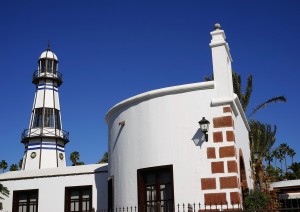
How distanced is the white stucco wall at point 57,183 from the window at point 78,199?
164mm

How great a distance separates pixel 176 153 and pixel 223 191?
5.07ft

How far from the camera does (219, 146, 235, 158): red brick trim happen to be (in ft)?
Answer: 34.0

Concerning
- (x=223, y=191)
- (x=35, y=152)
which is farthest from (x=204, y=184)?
(x=35, y=152)

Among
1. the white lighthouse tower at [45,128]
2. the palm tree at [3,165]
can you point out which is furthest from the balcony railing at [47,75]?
the palm tree at [3,165]

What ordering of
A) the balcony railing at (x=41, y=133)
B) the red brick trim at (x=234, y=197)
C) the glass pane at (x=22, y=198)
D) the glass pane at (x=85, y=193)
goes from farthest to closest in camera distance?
the balcony railing at (x=41, y=133)
the glass pane at (x=22, y=198)
the glass pane at (x=85, y=193)
the red brick trim at (x=234, y=197)

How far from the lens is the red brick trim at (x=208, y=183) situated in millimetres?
10336

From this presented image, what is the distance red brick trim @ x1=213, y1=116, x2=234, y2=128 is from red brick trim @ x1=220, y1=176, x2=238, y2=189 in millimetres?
1326

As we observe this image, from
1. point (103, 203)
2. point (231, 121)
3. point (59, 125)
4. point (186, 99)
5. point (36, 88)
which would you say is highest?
point (36, 88)

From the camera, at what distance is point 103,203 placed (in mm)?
15391

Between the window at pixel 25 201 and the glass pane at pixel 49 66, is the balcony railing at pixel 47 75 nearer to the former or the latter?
the glass pane at pixel 49 66

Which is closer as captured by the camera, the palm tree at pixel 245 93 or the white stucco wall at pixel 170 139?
the white stucco wall at pixel 170 139

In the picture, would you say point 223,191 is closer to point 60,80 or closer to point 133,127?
point 133,127

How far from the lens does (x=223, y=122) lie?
10664 mm

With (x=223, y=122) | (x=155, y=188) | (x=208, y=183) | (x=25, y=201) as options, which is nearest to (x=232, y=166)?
(x=208, y=183)
